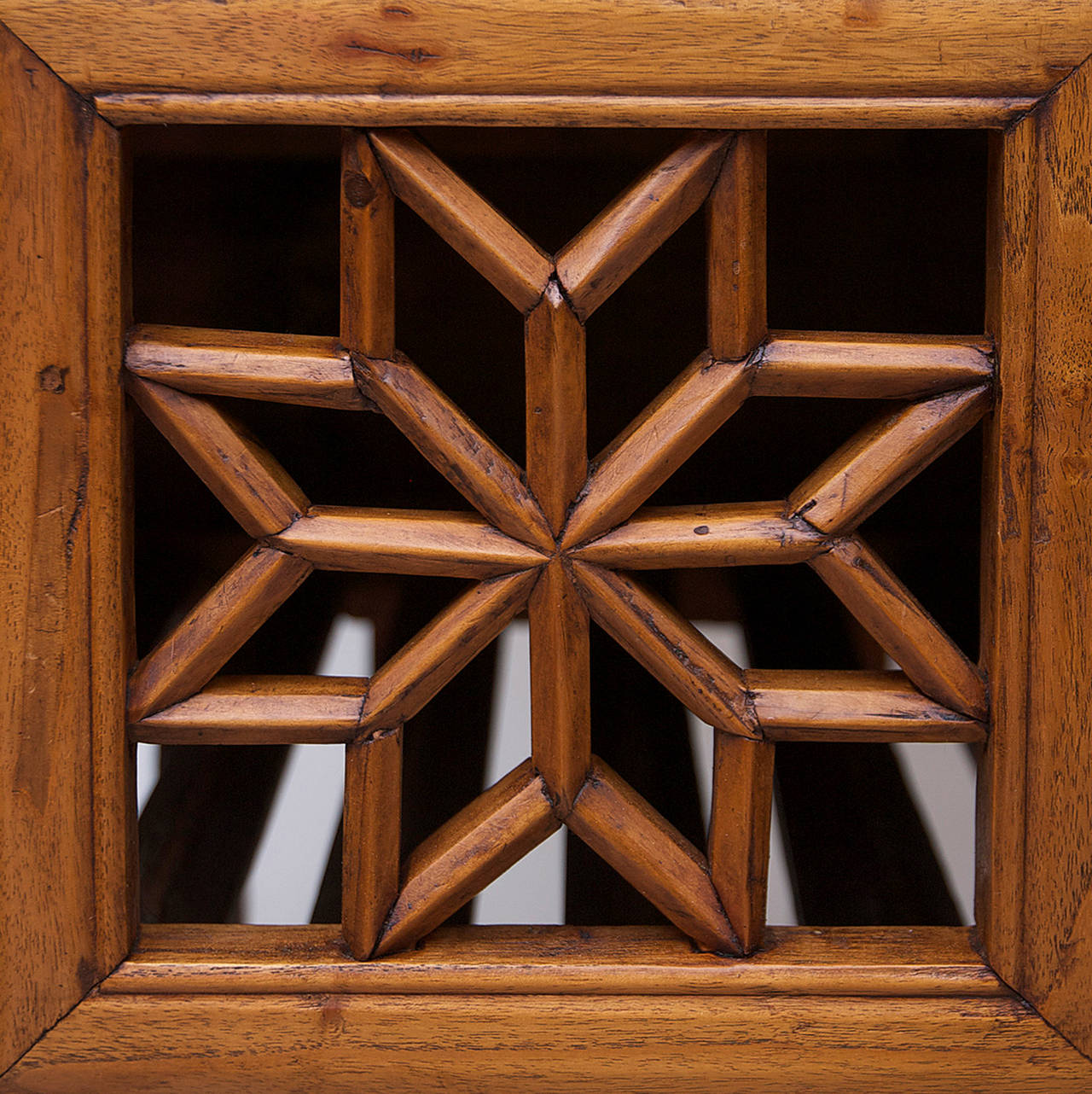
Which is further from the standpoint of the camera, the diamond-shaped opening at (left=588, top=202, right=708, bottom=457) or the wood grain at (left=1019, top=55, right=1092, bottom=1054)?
the diamond-shaped opening at (left=588, top=202, right=708, bottom=457)

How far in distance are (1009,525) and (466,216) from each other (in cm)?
28

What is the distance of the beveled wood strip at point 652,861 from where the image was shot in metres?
0.41

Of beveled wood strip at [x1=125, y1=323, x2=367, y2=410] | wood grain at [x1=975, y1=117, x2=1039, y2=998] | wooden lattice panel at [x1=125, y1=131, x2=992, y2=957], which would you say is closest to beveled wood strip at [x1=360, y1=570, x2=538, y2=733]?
wooden lattice panel at [x1=125, y1=131, x2=992, y2=957]

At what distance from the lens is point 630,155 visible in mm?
517

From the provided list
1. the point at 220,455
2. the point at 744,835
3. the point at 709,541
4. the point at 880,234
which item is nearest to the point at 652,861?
the point at 744,835

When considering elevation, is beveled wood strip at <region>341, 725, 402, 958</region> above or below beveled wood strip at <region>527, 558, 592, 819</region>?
below

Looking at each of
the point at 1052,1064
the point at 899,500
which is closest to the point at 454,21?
the point at 899,500

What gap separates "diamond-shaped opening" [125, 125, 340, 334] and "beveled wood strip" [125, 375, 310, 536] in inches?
5.3

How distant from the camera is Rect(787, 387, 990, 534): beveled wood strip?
400 mm

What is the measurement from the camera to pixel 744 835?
1.34ft

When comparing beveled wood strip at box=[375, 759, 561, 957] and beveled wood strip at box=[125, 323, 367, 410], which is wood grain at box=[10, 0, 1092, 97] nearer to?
beveled wood strip at box=[125, 323, 367, 410]

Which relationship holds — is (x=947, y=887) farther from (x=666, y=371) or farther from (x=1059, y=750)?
(x=666, y=371)

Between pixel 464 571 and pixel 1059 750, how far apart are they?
0.28 metres

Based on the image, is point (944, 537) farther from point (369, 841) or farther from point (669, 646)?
point (369, 841)
